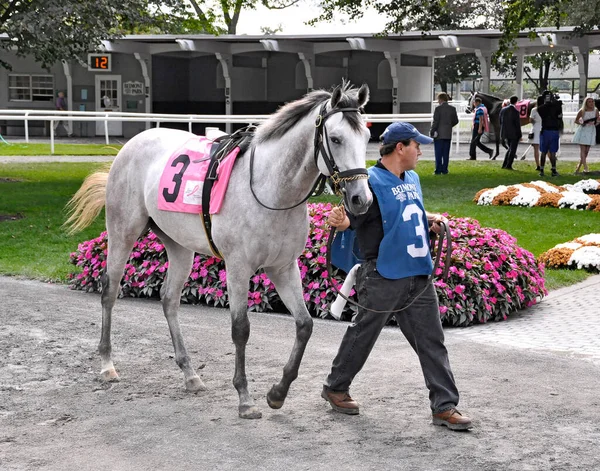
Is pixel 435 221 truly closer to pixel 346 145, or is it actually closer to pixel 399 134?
pixel 399 134

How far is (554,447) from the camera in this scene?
16.3 ft

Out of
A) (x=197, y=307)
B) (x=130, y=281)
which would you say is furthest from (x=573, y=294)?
(x=130, y=281)

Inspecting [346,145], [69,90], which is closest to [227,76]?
[69,90]

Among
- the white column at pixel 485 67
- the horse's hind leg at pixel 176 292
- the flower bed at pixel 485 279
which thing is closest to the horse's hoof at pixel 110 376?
the horse's hind leg at pixel 176 292

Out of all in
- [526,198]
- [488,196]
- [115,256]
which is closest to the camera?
[115,256]

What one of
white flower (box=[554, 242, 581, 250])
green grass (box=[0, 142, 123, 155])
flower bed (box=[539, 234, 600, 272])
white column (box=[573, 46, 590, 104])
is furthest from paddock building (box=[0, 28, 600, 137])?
flower bed (box=[539, 234, 600, 272])

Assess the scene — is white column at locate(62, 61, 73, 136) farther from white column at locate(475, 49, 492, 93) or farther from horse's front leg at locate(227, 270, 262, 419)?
horse's front leg at locate(227, 270, 262, 419)

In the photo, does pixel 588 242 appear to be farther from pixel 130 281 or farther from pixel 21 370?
pixel 21 370

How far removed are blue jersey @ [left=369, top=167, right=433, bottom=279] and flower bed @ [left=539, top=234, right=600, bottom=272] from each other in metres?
6.20

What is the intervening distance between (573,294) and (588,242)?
1895mm

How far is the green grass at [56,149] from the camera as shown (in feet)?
87.8

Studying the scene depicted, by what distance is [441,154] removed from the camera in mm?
20922

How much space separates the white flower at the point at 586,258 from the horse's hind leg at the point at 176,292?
5.87m

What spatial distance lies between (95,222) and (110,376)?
25.9 feet
